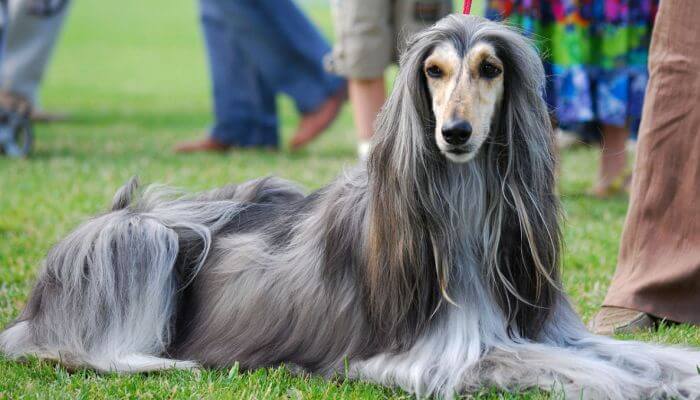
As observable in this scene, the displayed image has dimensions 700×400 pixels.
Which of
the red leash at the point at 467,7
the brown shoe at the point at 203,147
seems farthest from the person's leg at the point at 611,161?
the red leash at the point at 467,7

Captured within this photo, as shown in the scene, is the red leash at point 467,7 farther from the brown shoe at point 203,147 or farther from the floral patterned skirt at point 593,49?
the brown shoe at point 203,147

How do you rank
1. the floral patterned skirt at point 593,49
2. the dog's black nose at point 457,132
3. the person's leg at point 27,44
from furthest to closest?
the person's leg at point 27,44
the floral patterned skirt at point 593,49
the dog's black nose at point 457,132

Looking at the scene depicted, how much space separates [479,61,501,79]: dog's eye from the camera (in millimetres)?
3248

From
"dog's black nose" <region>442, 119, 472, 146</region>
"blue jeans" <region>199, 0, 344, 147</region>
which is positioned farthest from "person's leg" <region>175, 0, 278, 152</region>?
"dog's black nose" <region>442, 119, 472, 146</region>

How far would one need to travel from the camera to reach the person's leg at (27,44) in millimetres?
9938

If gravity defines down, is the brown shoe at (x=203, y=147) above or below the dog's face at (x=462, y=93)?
below

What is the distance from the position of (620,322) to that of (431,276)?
1.23 metres

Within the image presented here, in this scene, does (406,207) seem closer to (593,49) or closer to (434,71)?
(434,71)

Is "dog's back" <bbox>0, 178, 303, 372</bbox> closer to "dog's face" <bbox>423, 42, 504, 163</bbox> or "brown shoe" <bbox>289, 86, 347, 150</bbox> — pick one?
"dog's face" <bbox>423, 42, 504, 163</bbox>

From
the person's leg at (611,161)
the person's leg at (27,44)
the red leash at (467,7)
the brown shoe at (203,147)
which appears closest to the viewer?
the red leash at (467,7)

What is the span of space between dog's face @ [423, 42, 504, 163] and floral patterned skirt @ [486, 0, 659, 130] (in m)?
3.57

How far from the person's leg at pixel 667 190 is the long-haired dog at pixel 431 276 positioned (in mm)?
729

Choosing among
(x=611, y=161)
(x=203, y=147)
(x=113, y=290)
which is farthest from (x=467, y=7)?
(x=203, y=147)

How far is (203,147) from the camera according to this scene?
9.53 meters
